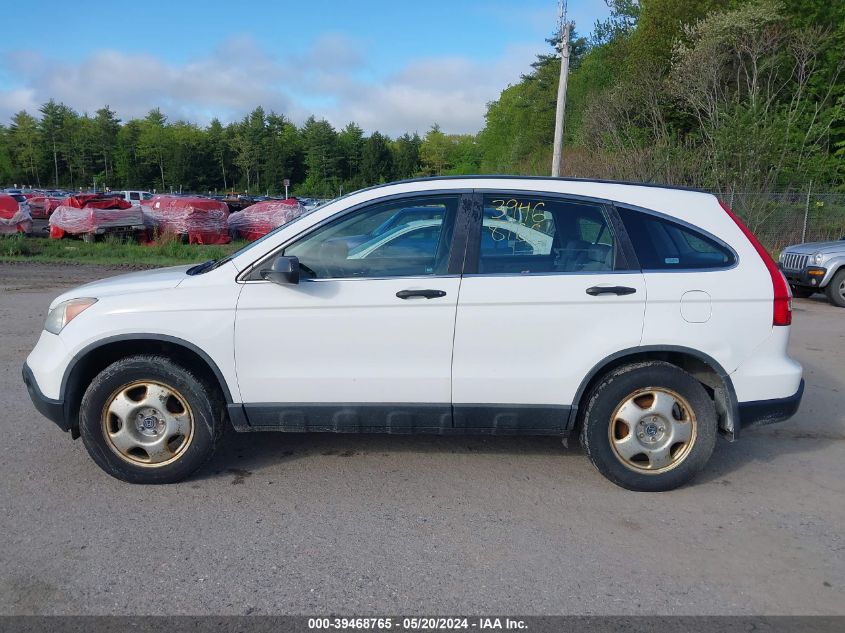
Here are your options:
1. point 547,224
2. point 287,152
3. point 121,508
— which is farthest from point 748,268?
point 287,152

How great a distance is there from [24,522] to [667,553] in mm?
3429

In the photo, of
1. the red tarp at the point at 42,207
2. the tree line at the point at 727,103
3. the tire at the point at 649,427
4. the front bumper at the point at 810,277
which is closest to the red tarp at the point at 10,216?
the red tarp at the point at 42,207

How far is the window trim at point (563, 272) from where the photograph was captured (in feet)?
13.4

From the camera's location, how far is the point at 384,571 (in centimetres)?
330

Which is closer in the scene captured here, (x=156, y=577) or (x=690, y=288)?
(x=156, y=577)

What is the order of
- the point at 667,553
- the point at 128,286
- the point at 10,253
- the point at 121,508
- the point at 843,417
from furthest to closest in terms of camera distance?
the point at 10,253 → the point at 843,417 → the point at 128,286 → the point at 121,508 → the point at 667,553

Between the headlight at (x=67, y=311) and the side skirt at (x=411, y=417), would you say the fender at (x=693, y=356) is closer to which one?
the side skirt at (x=411, y=417)

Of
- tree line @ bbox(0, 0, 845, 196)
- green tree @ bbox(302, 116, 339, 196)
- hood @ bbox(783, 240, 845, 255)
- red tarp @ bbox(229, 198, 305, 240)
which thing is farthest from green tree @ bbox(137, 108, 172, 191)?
hood @ bbox(783, 240, 845, 255)

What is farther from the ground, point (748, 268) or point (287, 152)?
point (287, 152)

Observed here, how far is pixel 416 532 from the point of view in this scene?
3.69 metres

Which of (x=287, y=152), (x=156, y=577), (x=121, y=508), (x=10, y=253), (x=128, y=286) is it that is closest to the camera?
(x=156, y=577)

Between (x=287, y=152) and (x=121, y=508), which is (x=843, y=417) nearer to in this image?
(x=121, y=508)

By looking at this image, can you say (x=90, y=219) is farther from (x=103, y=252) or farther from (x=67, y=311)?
(x=67, y=311)

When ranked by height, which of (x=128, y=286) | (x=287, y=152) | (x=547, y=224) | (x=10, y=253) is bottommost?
(x=10, y=253)
